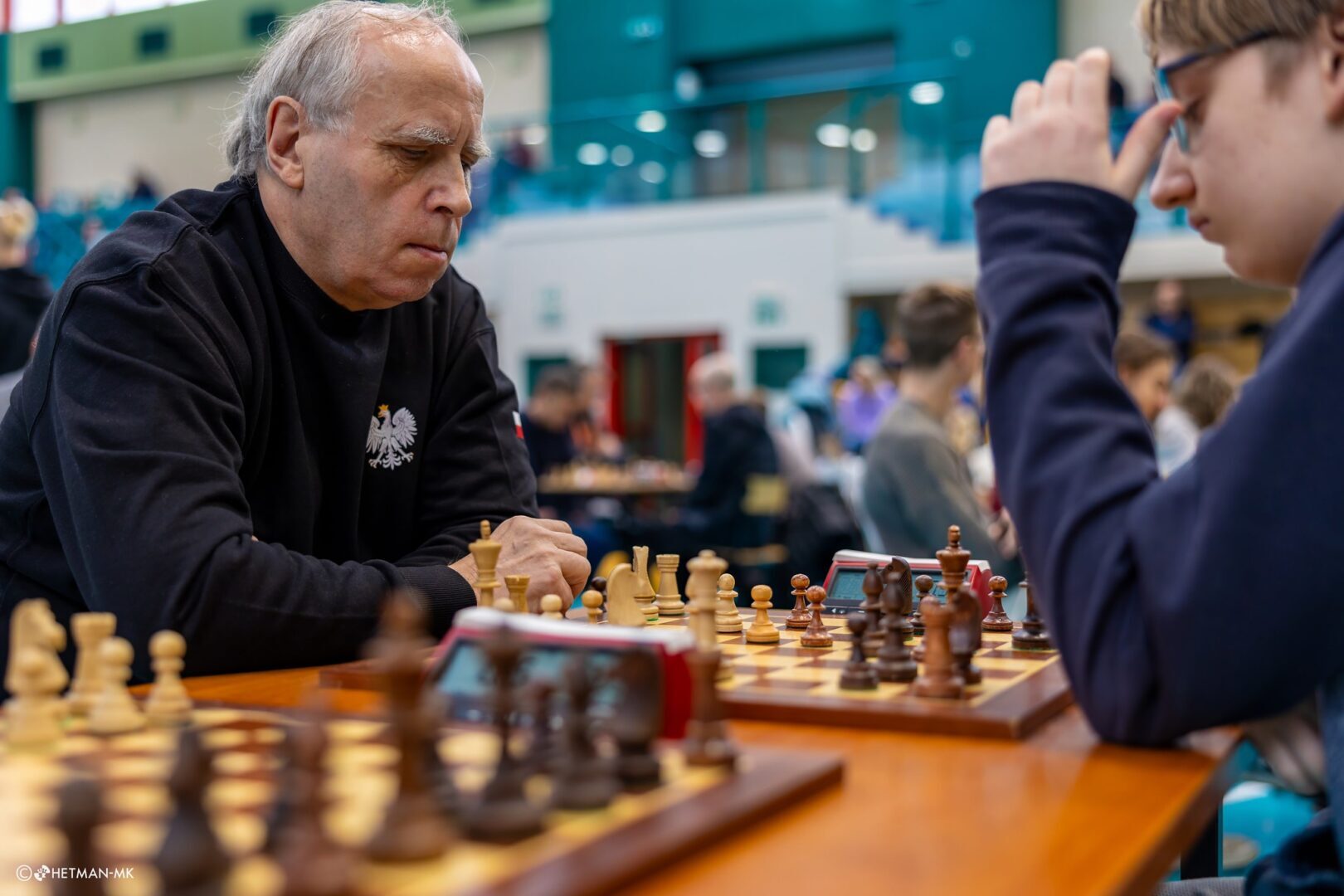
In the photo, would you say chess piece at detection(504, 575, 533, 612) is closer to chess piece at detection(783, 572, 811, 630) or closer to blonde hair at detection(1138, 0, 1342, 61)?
chess piece at detection(783, 572, 811, 630)

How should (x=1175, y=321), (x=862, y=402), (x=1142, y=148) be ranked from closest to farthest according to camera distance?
(x=1142, y=148) → (x=862, y=402) → (x=1175, y=321)

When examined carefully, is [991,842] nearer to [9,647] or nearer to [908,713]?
[908,713]

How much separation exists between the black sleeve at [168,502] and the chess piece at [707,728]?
83cm

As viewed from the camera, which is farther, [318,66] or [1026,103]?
[318,66]

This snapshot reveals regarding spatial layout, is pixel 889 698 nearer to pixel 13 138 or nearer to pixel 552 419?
pixel 552 419

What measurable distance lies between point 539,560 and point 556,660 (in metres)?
0.82

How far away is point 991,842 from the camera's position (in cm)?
91

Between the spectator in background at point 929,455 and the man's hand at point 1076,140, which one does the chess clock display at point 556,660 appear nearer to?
the man's hand at point 1076,140

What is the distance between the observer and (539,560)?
1.91 m

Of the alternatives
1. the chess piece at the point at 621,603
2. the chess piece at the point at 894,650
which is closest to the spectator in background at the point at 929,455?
the chess piece at the point at 621,603

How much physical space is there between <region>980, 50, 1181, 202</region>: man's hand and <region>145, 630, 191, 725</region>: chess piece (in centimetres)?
95

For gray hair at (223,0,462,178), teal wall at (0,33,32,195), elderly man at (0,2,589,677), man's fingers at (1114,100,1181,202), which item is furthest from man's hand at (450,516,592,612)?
teal wall at (0,33,32,195)

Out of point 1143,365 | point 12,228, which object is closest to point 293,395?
point 12,228

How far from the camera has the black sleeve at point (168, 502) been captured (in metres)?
1.61
